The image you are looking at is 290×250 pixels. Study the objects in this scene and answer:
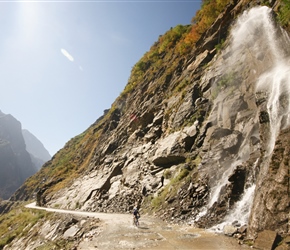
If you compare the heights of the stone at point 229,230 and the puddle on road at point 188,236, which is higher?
the stone at point 229,230

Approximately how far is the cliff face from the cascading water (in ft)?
0.28

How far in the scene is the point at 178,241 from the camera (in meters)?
A: 12.7

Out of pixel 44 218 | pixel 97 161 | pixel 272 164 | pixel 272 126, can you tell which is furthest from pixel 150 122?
pixel 272 164

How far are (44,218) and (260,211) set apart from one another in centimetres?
2740

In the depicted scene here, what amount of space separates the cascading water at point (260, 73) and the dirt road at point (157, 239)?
6.35 feet

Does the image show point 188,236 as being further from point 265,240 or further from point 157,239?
point 265,240

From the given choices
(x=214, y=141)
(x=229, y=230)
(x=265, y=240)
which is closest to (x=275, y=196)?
(x=265, y=240)

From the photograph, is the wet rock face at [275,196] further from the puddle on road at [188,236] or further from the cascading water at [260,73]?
the puddle on road at [188,236]

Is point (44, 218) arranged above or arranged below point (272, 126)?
below

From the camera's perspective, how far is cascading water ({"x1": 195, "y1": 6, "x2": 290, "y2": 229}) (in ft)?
49.3

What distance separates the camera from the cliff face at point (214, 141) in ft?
48.0

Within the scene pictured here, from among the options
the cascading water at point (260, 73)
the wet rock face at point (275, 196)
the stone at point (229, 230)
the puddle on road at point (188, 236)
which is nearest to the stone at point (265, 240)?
the wet rock face at point (275, 196)

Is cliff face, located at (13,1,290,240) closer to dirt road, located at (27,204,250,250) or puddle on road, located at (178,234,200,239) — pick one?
dirt road, located at (27,204,250,250)

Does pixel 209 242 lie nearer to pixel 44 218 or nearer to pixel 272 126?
pixel 272 126
